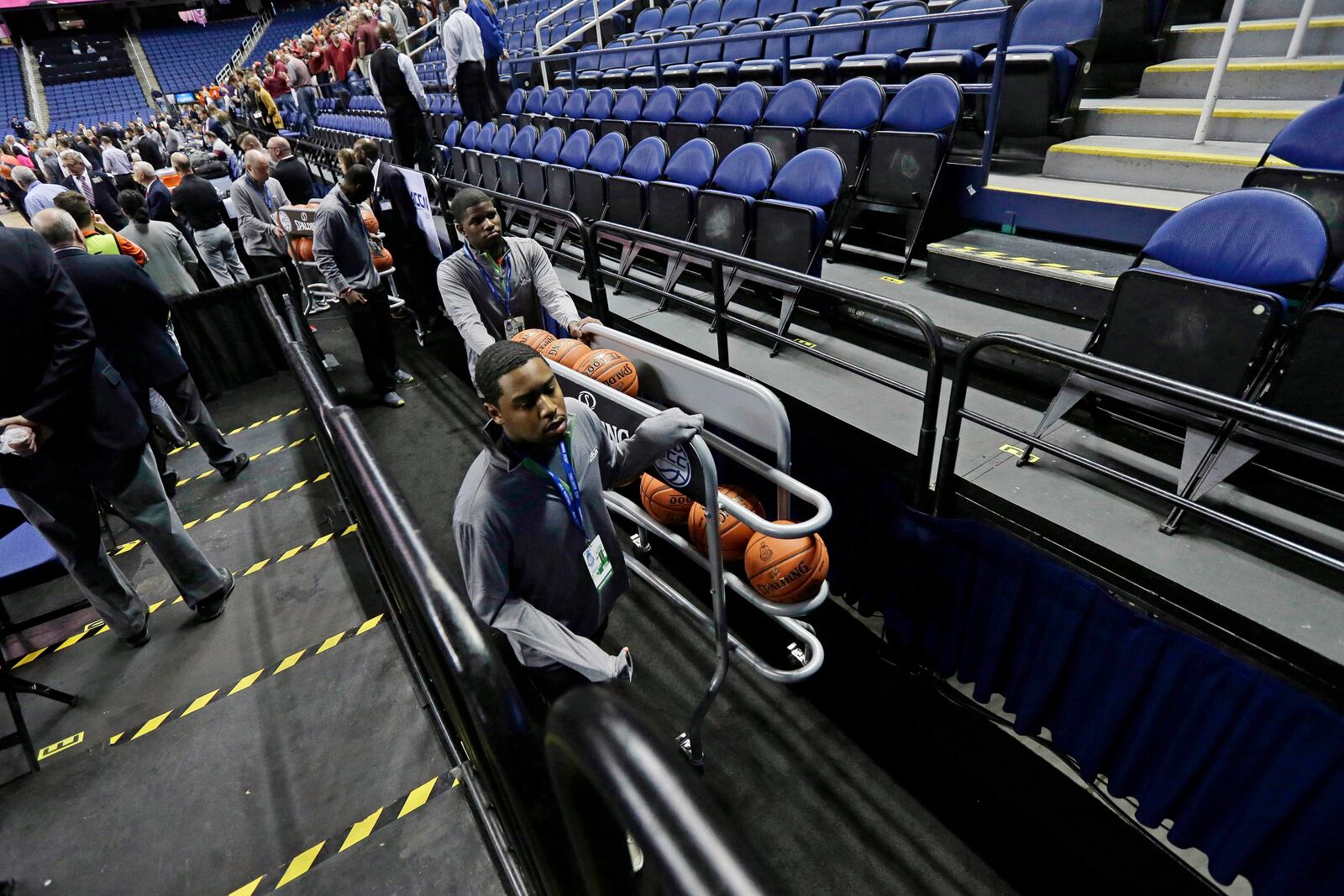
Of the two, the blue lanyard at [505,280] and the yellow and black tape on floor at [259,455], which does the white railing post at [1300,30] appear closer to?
the blue lanyard at [505,280]

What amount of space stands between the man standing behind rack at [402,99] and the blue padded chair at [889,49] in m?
4.86

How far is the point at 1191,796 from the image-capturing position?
6.01 feet

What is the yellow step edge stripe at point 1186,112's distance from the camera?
3.60 meters

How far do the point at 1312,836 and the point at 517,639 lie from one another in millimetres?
2025

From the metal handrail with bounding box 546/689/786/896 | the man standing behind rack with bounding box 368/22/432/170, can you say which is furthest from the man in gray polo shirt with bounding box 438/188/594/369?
the man standing behind rack with bounding box 368/22/432/170

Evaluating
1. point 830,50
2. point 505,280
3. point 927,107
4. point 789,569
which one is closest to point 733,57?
point 830,50

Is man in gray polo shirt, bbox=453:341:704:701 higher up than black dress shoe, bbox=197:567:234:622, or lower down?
higher up

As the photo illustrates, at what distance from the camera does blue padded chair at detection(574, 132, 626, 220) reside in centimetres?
546

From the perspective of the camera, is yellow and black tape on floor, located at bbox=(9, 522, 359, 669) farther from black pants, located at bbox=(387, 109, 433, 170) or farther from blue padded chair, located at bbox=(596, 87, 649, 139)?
black pants, located at bbox=(387, 109, 433, 170)

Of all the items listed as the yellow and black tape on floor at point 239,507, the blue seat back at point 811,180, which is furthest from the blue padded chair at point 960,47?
the yellow and black tape on floor at point 239,507

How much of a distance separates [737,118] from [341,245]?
3392mm

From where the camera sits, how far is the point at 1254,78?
400 cm

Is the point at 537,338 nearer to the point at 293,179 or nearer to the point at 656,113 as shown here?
the point at 656,113

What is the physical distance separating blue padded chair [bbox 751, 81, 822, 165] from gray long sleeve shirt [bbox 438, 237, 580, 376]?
92.5 inches
